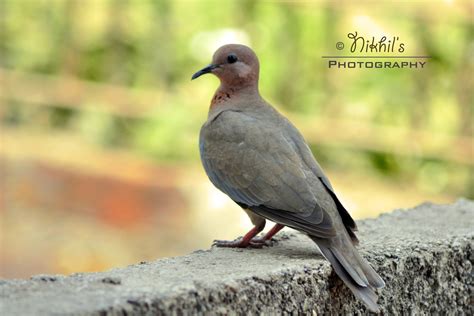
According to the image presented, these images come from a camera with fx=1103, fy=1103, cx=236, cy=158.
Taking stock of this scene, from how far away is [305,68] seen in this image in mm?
8031

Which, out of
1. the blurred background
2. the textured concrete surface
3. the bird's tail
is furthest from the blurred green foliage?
the bird's tail

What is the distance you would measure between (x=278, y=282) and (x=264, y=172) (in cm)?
76

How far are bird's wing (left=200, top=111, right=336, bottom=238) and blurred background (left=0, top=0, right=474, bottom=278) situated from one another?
11.6 feet

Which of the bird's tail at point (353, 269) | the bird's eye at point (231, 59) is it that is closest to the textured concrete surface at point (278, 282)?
the bird's tail at point (353, 269)

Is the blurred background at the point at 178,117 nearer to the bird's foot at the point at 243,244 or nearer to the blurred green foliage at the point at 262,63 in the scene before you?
the blurred green foliage at the point at 262,63

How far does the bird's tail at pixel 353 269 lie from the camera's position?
3344 mm

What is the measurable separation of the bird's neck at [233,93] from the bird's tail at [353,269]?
0.99 meters

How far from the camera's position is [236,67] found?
14.7ft

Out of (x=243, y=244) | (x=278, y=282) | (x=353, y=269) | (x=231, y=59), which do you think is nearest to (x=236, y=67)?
(x=231, y=59)

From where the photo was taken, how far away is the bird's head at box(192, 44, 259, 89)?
4.46 m

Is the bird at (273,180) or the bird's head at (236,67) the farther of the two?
the bird's head at (236,67)

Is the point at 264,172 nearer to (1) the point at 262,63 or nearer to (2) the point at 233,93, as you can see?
(2) the point at 233,93

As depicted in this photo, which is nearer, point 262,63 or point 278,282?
point 278,282

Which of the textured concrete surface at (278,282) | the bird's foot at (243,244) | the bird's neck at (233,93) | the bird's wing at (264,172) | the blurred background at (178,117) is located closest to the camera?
the textured concrete surface at (278,282)
